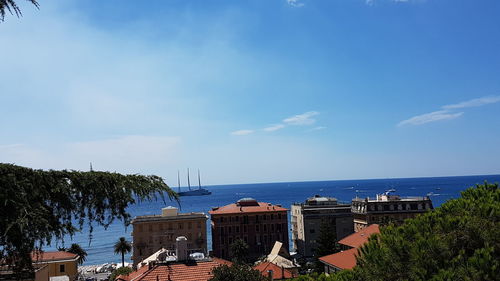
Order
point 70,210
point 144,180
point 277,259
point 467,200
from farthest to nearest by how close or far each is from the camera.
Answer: point 277,259 → point 467,200 → point 144,180 → point 70,210

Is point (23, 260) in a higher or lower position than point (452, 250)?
higher

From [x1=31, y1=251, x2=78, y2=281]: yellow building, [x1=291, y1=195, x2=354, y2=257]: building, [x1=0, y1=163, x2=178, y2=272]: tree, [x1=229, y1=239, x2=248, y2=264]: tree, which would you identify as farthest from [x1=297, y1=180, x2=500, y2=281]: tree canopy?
[x1=291, y1=195, x2=354, y2=257]: building

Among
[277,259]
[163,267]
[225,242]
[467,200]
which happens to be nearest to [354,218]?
[225,242]

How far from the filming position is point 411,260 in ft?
50.5

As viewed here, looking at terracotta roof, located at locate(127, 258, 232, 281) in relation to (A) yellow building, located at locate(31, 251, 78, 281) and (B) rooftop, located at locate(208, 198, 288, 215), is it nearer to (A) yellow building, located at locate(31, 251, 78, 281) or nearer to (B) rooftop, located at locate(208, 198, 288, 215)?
(A) yellow building, located at locate(31, 251, 78, 281)

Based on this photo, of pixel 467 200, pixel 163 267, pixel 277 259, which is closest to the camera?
pixel 467 200

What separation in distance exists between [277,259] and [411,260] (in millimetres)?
37009

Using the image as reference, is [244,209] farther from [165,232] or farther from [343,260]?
[343,260]

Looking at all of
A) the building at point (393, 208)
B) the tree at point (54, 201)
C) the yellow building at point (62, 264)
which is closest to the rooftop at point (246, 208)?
the building at point (393, 208)

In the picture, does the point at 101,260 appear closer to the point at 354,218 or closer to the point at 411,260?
the point at 354,218

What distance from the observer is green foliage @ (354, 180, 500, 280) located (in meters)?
13.6

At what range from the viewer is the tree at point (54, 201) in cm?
711

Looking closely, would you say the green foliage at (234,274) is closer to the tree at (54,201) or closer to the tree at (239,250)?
the tree at (54,201)

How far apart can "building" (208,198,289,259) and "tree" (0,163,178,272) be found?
227 feet
